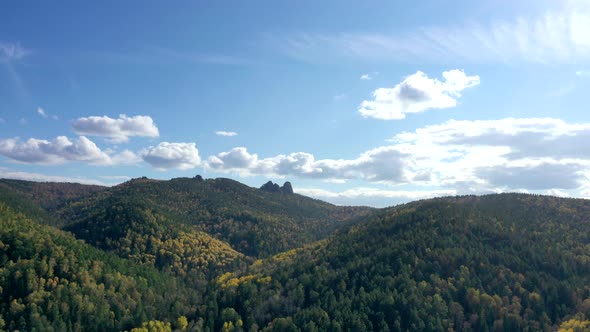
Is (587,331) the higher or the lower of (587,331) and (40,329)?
the higher

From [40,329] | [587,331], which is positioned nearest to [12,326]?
[40,329]

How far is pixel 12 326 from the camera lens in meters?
200

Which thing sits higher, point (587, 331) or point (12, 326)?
point (587, 331)

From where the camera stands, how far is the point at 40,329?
19888 cm

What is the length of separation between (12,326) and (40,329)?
12.7 meters

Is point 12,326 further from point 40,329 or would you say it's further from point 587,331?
point 587,331

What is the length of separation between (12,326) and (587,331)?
248536 millimetres

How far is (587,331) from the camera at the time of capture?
199250mm

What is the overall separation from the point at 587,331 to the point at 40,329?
236 m
